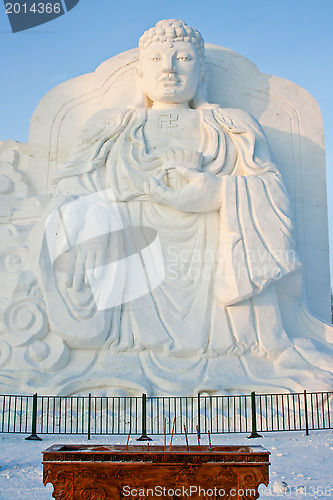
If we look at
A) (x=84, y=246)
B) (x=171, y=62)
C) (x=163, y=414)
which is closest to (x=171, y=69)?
(x=171, y=62)

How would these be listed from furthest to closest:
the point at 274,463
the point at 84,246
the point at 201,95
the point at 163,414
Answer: the point at 201,95, the point at 84,246, the point at 163,414, the point at 274,463

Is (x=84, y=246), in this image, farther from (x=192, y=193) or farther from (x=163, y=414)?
(x=163, y=414)

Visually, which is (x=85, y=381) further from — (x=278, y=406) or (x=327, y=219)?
(x=327, y=219)

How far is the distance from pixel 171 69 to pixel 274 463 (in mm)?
5709

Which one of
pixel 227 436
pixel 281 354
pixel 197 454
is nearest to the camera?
pixel 197 454

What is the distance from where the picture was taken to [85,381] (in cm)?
735

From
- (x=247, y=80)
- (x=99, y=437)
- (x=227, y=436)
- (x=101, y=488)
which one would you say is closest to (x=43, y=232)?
(x=99, y=437)

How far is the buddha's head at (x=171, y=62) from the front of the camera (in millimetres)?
8883

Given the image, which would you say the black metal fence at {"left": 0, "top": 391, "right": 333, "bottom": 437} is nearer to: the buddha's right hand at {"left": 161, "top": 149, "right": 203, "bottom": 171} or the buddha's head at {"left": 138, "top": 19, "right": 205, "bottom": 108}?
the buddha's right hand at {"left": 161, "top": 149, "right": 203, "bottom": 171}

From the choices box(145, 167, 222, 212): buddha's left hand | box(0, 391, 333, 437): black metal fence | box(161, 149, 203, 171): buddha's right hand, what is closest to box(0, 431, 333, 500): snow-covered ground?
box(0, 391, 333, 437): black metal fence

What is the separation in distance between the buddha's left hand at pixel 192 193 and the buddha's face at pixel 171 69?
4.34 feet

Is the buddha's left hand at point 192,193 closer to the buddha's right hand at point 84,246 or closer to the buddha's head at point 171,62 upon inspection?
the buddha's right hand at point 84,246

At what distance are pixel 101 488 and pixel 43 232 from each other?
496 cm

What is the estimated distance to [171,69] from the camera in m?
8.84
